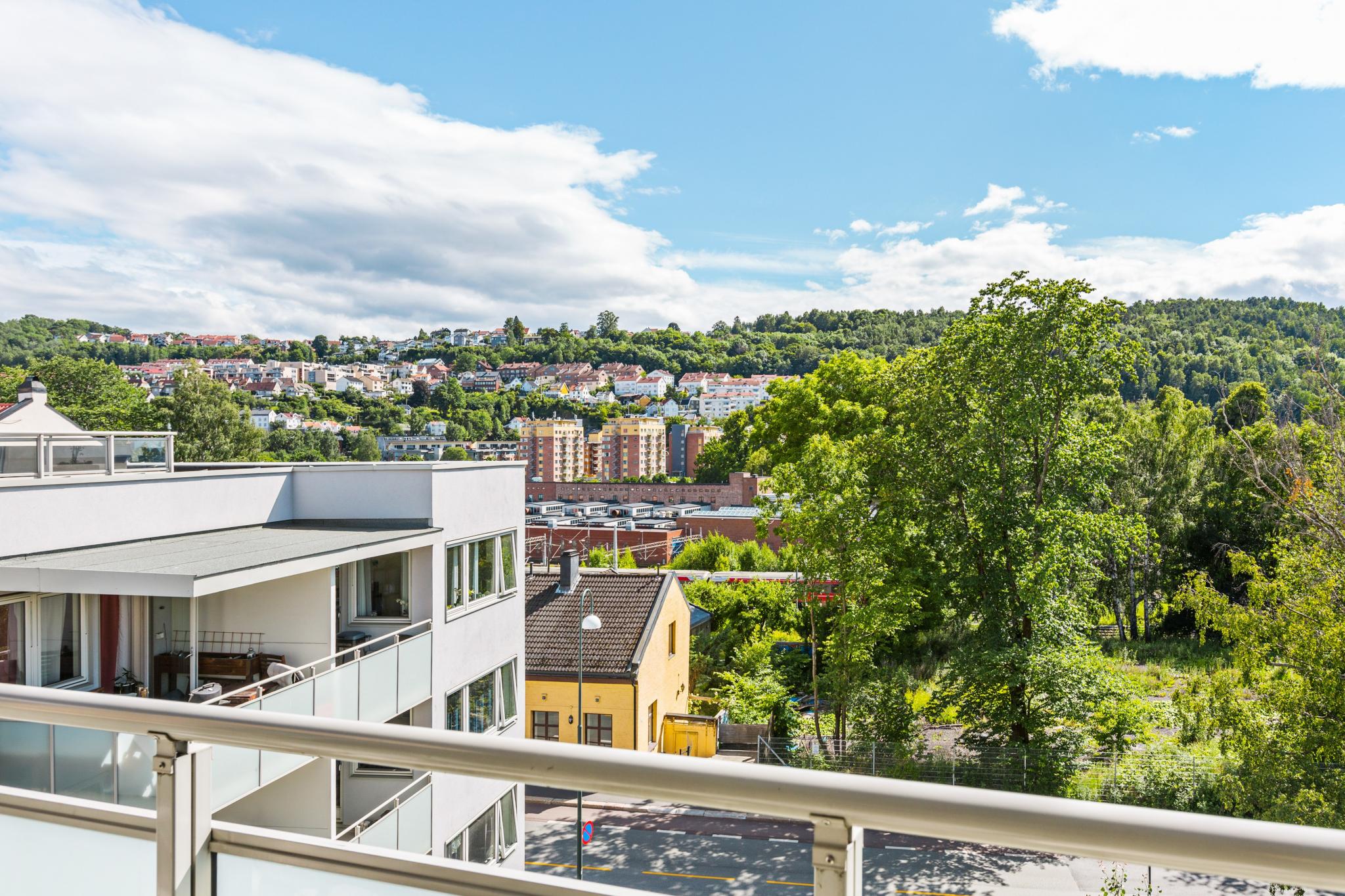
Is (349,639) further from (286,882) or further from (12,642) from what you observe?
(286,882)

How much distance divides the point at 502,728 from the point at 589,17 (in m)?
25.3

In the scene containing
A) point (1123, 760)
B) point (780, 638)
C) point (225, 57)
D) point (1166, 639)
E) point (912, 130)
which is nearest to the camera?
point (1123, 760)

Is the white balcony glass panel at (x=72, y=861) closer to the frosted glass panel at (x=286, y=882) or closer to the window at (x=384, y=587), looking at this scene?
the frosted glass panel at (x=286, y=882)

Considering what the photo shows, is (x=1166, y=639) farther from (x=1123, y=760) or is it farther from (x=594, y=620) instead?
(x=594, y=620)

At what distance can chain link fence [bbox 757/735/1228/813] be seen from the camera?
15.6 m

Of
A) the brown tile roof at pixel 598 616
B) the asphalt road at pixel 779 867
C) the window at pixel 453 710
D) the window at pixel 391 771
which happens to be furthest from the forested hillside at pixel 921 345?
the asphalt road at pixel 779 867

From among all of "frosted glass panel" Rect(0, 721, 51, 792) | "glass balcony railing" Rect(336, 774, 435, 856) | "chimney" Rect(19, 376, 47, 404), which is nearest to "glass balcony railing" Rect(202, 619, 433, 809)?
"glass balcony railing" Rect(336, 774, 435, 856)

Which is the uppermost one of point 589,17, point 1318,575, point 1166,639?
point 589,17

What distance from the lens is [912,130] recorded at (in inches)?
2115

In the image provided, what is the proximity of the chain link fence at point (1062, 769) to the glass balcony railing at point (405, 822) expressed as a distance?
6.23 meters

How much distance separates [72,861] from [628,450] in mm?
128439

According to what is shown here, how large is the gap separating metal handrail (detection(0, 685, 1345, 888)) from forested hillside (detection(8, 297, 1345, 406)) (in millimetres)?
16264

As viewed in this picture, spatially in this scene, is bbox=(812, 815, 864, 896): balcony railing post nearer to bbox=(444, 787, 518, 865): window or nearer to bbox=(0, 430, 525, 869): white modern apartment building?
bbox=(0, 430, 525, 869): white modern apartment building

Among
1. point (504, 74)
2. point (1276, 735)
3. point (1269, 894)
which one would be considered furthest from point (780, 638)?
point (1269, 894)
